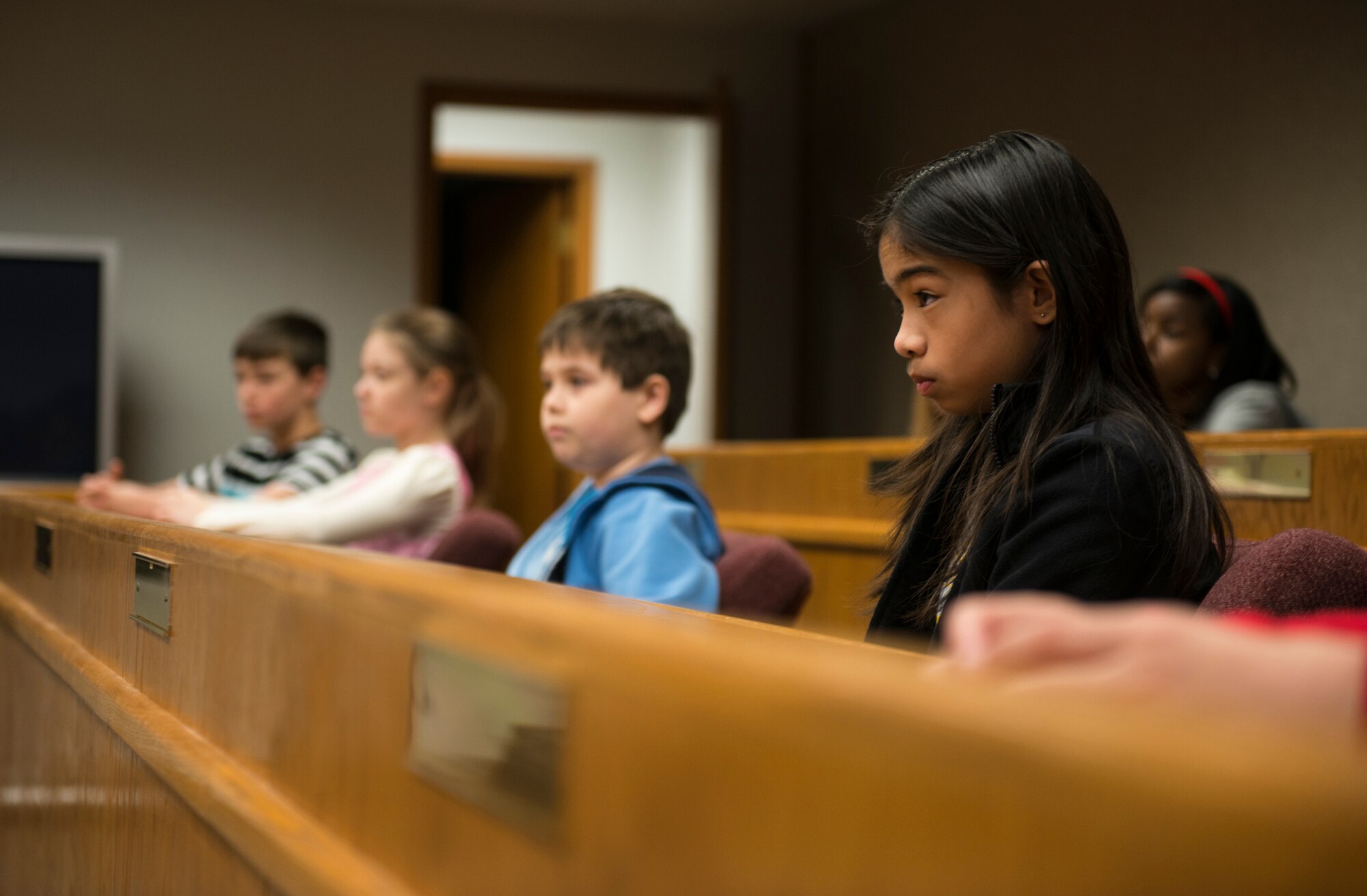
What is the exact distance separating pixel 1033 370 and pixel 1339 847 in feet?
2.71

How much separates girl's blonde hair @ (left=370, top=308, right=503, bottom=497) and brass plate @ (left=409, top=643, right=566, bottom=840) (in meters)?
2.03

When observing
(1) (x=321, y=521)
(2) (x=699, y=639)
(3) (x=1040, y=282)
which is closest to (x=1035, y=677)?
(2) (x=699, y=639)

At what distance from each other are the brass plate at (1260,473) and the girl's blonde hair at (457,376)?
1.38 m

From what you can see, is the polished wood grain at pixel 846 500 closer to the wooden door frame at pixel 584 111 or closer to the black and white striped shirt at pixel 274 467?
the black and white striped shirt at pixel 274 467

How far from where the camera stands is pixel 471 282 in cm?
637

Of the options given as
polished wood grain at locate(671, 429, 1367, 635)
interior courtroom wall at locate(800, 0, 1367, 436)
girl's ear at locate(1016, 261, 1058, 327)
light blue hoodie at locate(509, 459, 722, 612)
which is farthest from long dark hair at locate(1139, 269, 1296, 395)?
girl's ear at locate(1016, 261, 1058, 327)

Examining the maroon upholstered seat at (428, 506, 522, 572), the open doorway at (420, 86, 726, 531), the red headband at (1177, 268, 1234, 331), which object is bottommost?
the maroon upholstered seat at (428, 506, 522, 572)

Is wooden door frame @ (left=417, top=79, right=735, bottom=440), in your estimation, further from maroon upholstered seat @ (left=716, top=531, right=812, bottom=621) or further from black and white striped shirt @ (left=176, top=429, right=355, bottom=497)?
maroon upholstered seat @ (left=716, top=531, right=812, bottom=621)

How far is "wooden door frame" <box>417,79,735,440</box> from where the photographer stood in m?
4.65

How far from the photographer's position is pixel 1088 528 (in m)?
0.90

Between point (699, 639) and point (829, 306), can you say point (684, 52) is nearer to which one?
point (829, 306)

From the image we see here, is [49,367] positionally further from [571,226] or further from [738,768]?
[738,768]

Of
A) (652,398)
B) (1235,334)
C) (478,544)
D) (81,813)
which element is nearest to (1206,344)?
(1235,334)

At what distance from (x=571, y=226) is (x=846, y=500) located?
10.8 feet
